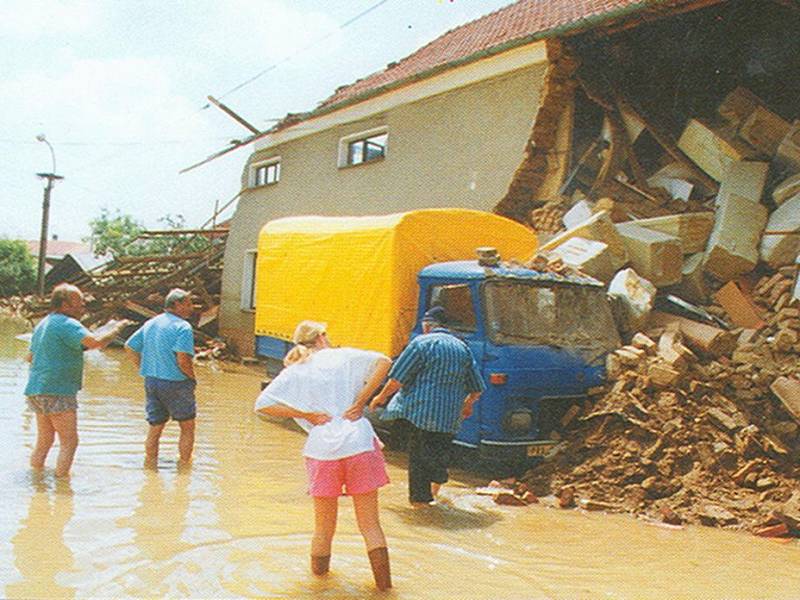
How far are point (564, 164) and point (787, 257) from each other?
3.68 metres

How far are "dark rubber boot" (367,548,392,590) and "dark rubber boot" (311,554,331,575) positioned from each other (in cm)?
30

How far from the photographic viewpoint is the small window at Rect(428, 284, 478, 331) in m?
7.93

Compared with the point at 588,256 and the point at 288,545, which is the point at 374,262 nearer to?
the point at 588,256

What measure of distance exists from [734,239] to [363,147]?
9091 mm

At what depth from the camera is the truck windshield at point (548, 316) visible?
7.72 metres

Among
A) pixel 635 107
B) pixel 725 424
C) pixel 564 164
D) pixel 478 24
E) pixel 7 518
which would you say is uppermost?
pixel 478 24

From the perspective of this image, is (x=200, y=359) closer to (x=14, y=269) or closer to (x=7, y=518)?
(x=7, y=518)

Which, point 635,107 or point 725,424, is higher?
point 635,107

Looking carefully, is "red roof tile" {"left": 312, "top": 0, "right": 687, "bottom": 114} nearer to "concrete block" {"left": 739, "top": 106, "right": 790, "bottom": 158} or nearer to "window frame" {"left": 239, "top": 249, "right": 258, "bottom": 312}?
"concrete block" {"left": 739, "top": 106, "right": 790, "bottom": 158}

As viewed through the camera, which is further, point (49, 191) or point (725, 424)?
point (49, 191)

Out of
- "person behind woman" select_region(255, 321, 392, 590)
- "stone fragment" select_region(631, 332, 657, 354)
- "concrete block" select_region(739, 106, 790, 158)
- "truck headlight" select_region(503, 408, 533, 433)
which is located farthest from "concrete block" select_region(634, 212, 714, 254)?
"person behind woman" select_region(255, 321, 392, 590)

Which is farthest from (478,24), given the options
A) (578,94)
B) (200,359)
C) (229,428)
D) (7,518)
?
(7,518)

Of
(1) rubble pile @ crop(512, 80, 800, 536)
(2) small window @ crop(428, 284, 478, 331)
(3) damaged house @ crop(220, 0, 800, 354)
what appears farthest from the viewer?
(3) damaged house @ crop(220, 0, 800, 354)

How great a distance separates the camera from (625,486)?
7.09 metres
